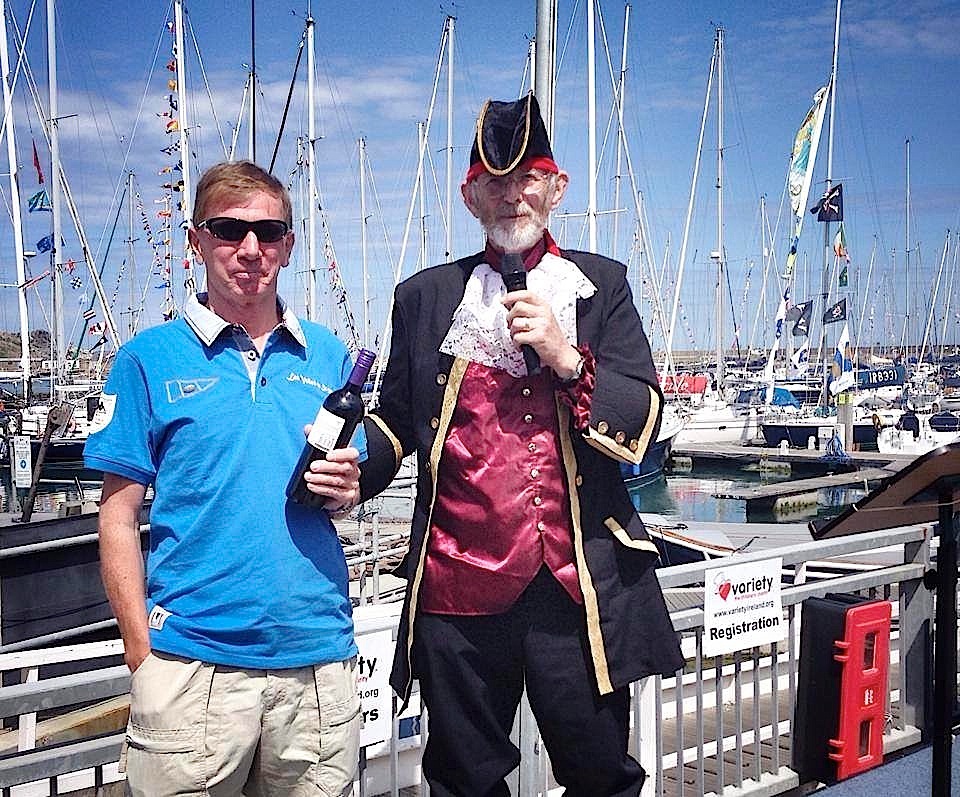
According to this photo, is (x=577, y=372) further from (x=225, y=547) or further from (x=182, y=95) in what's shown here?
(x=182, y=95)

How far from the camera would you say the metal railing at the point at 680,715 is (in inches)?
73.7

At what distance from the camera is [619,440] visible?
5.97 feet

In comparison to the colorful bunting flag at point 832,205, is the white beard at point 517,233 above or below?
below

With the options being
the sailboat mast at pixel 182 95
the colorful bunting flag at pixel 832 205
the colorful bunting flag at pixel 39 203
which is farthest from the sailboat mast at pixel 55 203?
the colorful bunting flag at pixel 832 205

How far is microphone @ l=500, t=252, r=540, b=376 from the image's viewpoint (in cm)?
176

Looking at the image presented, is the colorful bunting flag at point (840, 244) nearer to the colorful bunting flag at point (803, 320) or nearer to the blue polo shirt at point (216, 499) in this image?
the colorful bunting flag at point (803, 320)

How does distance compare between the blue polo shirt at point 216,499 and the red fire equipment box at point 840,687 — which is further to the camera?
the red fire equipment box at point 840,687

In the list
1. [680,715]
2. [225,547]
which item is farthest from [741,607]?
[225,547]

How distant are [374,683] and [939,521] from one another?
1.40 meters

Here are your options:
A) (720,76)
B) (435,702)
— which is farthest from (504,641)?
(720,76)

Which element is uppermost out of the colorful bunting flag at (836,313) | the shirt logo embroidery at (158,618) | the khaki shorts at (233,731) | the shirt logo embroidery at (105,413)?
the colorful bunting flag at (836,313)

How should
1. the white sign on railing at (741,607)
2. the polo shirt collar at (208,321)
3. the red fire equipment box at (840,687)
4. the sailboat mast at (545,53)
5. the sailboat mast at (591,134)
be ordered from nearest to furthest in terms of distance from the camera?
the polo shirt collar at (208,321), the sailboat mast at (545,53), the white sign on railing at (741,607), the red fire equipment box at (840,687), the sailboat mast at (591,134)

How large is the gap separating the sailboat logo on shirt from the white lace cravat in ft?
1.69

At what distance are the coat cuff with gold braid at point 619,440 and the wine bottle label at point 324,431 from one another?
18.7 inches
